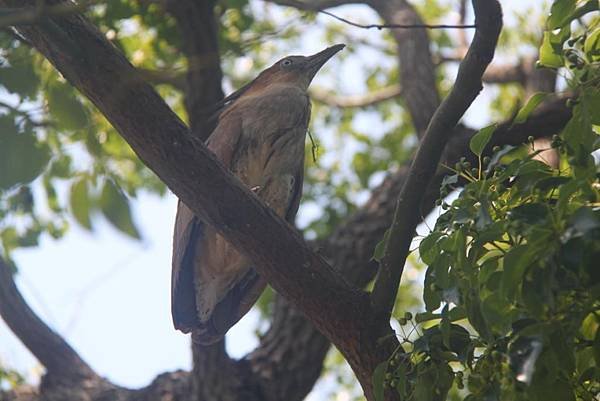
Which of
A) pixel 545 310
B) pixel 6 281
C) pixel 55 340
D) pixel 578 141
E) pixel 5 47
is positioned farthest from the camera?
pixel 55 340

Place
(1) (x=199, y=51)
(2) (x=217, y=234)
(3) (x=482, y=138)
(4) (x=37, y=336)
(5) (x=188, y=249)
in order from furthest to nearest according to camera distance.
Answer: (1) (x=199, y=51) → (4) (x=37, y=336) → (5) (x=188, y=249) → (2) (x=217, y=234) → (3) (x=482, y=138)

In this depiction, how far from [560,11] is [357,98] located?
6127 mm

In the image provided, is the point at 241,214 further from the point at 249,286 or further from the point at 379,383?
the point at 249,286

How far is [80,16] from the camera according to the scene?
345 centimetres

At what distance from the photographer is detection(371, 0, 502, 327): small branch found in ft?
11.4

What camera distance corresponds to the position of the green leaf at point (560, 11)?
2.96m

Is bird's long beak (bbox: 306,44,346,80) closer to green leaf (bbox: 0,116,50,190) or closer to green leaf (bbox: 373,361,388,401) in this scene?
green leaf (bbox: 0,116,50,190)

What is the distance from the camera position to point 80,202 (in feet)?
10.7

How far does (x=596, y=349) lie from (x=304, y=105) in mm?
3242

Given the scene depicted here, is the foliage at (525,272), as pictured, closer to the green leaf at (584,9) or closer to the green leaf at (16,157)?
the green leaf at (584,9)

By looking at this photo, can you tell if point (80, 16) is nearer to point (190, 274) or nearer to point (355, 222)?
point (190, 274)

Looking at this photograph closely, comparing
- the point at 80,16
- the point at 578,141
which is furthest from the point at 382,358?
the point at 80,16

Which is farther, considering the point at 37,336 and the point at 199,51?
the point at 199,51

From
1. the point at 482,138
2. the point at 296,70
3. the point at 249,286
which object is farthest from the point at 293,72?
the point at 482,138
